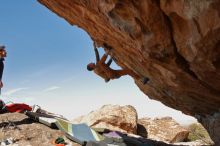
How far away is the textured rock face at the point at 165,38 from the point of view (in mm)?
9516

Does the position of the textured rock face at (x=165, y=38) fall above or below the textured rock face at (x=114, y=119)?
above

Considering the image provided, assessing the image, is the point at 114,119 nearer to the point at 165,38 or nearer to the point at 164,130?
the point at 164,130

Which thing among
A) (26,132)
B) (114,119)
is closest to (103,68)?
(26,132)

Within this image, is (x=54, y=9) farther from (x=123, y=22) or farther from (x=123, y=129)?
(x=123, y=129)

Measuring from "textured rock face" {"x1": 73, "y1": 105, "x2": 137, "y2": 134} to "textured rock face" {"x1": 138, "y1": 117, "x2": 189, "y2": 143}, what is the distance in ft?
5.33

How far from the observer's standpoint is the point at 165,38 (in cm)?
1120

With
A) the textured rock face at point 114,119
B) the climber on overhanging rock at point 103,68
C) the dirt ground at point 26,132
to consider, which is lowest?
the dirt ground at point 26,132

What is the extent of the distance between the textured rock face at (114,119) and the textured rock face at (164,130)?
1626mm

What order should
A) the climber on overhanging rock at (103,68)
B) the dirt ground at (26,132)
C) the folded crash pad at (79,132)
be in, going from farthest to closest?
the folded crash pad at (79,132), the climber on overhanging rock at (103,68), the dirt ground at (26,132)

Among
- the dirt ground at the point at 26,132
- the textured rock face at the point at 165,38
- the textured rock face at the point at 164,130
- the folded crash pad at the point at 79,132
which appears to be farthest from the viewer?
the textured rock face at the point at 164,130

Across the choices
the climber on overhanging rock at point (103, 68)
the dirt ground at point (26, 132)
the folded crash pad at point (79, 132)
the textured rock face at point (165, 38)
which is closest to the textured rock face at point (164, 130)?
the folded crash pad at point (79, 132)

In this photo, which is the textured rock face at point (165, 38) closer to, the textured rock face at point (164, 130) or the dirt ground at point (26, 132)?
the dirt ground at point (26, 132)

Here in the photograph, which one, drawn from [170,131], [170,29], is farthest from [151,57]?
[170,131]

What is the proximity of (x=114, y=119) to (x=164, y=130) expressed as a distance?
16.5 ft
